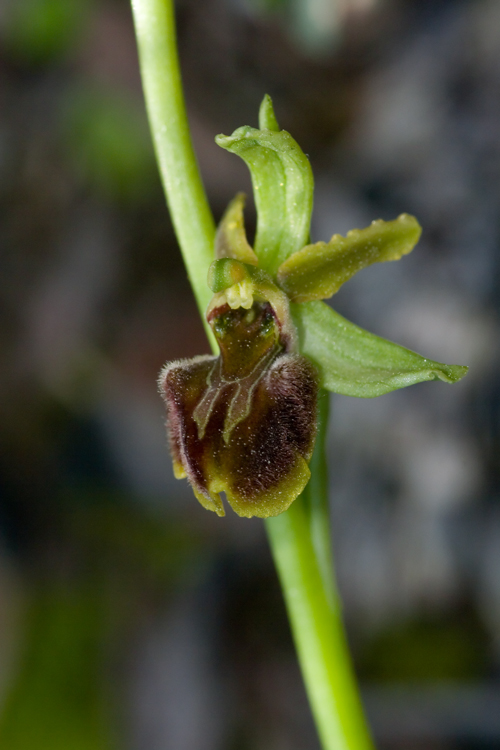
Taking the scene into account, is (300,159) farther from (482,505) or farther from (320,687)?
(482,505)

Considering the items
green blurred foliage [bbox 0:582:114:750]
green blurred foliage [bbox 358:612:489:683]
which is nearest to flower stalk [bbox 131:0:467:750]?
green blurred foliage [bbox 0:582:114:750]

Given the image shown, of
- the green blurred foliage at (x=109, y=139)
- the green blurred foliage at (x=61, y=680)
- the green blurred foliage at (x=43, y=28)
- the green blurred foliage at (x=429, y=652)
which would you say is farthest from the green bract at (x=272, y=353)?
the green blurred foliage at (x=43, y=28)

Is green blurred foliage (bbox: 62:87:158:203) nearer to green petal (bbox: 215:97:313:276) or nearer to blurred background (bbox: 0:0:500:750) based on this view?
blurred background (bbox: 0:0:500:750)

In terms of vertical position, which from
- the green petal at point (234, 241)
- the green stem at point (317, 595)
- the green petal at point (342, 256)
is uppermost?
the green petal at point (234, 241)

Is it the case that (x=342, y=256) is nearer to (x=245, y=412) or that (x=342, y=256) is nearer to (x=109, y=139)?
(x=245, y=412)

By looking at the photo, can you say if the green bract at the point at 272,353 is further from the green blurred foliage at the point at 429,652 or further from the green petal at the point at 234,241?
the green blurred foliage at the point at 429,652

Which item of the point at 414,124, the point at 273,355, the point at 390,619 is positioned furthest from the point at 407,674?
the point at 414,124
